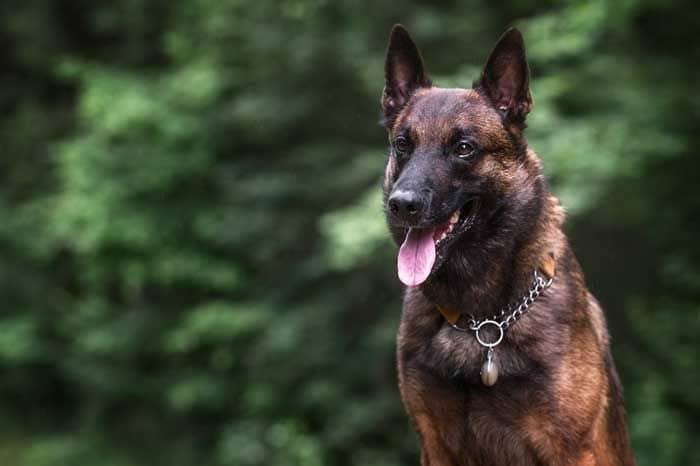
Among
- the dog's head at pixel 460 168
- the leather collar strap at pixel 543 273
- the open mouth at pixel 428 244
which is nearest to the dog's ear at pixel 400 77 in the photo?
the dog's head at pixel 460 168

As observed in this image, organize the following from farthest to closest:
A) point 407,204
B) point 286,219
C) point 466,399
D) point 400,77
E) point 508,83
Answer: point 286,219 → point 400,77 → point 508,83 → point 466,399 → point 407,204

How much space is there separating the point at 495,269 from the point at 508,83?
0.70 metres

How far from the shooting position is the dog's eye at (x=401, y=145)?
3.70 meters

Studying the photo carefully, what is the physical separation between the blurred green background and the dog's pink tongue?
13.4 feet

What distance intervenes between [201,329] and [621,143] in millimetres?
5040

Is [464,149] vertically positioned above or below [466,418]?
above

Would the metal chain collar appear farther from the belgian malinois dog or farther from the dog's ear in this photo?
the dog's ear

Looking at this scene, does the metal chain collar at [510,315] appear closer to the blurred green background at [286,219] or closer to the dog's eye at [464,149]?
the dog's eye at [464,149]

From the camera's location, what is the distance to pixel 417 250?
3514 mm

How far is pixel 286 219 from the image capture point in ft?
35.0

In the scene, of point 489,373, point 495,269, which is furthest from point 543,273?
point 489,373

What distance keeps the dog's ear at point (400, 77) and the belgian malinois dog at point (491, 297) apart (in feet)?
0.45

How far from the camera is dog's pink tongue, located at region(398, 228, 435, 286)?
3416 mm

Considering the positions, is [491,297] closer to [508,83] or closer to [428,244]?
[428,244]
